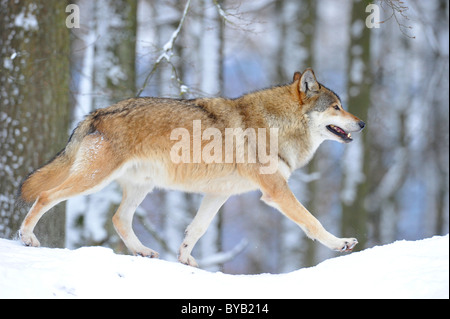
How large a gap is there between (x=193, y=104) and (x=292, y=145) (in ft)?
3.65

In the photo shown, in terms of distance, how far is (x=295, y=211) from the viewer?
Answer: 18.1 feet

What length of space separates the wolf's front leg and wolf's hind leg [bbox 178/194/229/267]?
2.01 ft

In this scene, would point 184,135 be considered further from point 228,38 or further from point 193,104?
point 228,38

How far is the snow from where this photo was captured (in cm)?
375

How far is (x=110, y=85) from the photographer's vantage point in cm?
792

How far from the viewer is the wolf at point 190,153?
549cm

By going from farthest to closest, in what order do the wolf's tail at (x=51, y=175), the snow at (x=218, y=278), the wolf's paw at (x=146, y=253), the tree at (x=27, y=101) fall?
the tree at (x=27, y=101)
the wolf's paw at (x=146, y=253)
the wolf's tail at (x=51, y=175)
the snow at (x=218, y=278)

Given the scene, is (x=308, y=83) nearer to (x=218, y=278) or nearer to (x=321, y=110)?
(x=321, y=110)

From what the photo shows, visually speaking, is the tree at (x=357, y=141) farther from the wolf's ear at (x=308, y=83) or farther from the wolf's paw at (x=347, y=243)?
the wolf's paw at (x=347, y=243)

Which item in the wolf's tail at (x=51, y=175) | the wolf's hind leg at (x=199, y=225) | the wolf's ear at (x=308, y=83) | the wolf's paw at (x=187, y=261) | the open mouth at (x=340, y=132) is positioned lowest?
the wolf's paw at (x=187, y=261)

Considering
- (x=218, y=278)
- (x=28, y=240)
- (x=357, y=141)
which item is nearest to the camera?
(x=218, y=278)

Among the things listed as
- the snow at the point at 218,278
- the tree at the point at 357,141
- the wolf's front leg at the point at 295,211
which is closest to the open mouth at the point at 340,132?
the wolf's front leg at the point at 295,211

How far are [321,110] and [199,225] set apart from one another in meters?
1.75

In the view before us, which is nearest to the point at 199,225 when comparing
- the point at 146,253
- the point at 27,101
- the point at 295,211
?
the point at 146,253
